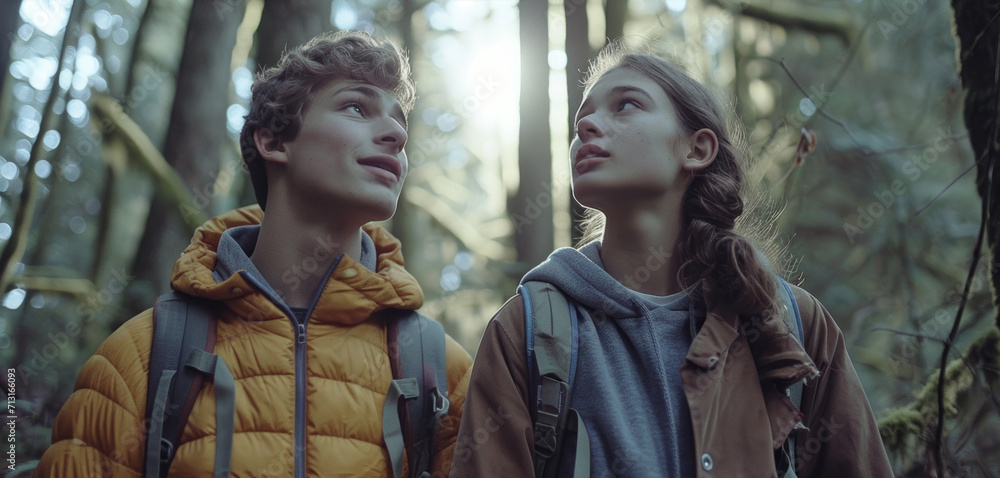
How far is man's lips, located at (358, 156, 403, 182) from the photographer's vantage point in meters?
2.87

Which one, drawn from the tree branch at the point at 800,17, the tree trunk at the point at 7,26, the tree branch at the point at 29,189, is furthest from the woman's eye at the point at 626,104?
the tree branch at the point at 800,17

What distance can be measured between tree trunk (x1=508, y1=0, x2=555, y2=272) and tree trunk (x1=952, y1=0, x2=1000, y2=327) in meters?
2.90

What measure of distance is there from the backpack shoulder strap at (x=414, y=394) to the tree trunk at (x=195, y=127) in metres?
2.59

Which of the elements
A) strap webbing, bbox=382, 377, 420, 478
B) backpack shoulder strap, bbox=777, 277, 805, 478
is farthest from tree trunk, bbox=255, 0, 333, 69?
backpack shoulder strap, bbox=777, 277, 805, 478

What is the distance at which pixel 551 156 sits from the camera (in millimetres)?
5547

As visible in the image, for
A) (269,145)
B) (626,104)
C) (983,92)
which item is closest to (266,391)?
(269,145)

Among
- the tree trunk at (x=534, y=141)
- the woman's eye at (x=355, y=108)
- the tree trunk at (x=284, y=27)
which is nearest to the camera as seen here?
the woman's eye at (x=355, y=108)

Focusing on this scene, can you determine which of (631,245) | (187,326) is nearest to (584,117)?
(631,245)

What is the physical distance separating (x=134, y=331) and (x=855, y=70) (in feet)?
30.6

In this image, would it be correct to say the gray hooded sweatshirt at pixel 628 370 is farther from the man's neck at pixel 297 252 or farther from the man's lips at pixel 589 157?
the man's neck at pixel 297 252

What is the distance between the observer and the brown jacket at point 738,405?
2.13 meters

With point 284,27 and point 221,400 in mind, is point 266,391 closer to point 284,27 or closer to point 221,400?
point 221,400

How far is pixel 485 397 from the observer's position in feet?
7.36

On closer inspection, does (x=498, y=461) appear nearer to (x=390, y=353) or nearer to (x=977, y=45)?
(x=390, y=353)
